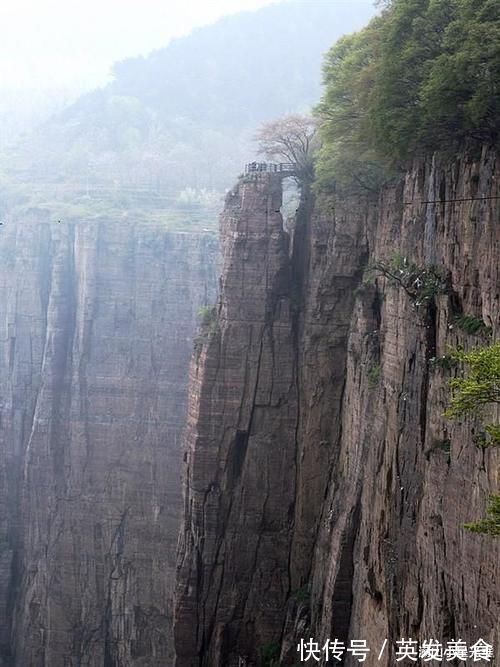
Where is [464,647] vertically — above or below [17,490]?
above

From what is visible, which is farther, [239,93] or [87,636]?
[239,93]

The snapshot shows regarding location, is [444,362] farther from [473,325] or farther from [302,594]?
[302,594]

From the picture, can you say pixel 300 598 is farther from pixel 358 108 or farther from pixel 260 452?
pixel 358 108

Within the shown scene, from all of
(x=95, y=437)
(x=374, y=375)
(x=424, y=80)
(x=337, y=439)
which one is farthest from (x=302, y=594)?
(x=95, y=437)

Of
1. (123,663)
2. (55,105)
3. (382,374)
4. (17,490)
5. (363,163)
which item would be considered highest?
(55,105)

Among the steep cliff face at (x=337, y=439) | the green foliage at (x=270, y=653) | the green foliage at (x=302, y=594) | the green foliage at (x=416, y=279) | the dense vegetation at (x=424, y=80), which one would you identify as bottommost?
the green foliage at (x=270, y=653)

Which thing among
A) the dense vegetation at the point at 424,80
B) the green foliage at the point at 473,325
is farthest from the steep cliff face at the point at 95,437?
the green foliage at the point at 473,325

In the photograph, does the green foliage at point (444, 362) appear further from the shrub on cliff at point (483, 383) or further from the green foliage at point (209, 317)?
the green foliage at point (209, 317)

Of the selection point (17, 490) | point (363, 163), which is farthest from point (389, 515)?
point (17, 490)
